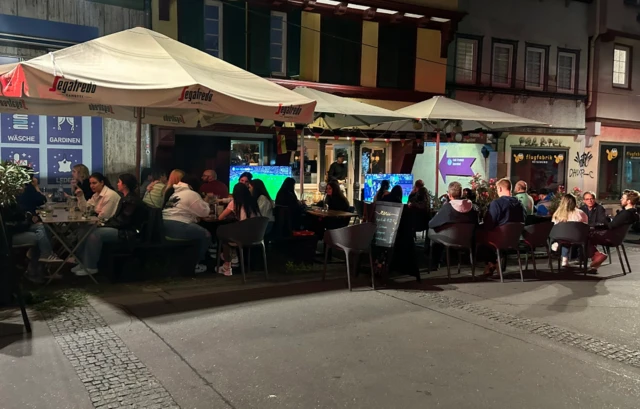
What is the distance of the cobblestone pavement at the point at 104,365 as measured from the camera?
4.12 m

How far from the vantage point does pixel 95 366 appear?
185 inches

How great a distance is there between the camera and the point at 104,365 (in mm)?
4738

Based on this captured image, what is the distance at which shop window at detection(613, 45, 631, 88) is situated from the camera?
65.2ft

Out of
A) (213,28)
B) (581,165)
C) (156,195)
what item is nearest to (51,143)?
(156,195)

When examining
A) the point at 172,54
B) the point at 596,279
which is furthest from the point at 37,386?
the point at 596,279

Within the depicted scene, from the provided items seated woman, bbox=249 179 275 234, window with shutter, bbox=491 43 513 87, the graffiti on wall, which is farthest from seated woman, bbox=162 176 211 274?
the graffiti on wall

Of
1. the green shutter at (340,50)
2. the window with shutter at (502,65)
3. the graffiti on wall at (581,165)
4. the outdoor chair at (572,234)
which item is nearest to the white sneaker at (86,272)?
the outdoor chair at (572,234)

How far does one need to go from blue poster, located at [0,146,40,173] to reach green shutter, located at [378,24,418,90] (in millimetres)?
8889

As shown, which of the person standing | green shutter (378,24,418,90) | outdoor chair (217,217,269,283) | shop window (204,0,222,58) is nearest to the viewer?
outdoor chair (217,217,269,283)

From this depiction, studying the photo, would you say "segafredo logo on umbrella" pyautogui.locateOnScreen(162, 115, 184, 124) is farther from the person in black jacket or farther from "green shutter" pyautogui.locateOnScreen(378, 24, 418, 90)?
the person in black jacket

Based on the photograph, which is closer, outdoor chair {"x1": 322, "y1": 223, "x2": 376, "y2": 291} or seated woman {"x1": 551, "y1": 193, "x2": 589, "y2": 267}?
outdoor chair {"x1": 322, "y1": 223, "x2": 376, "y2": 291}

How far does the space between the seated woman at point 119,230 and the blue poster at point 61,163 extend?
4.55 meters

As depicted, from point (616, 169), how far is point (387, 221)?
53.1ft

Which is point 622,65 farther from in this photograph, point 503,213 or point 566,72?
point 503,213
